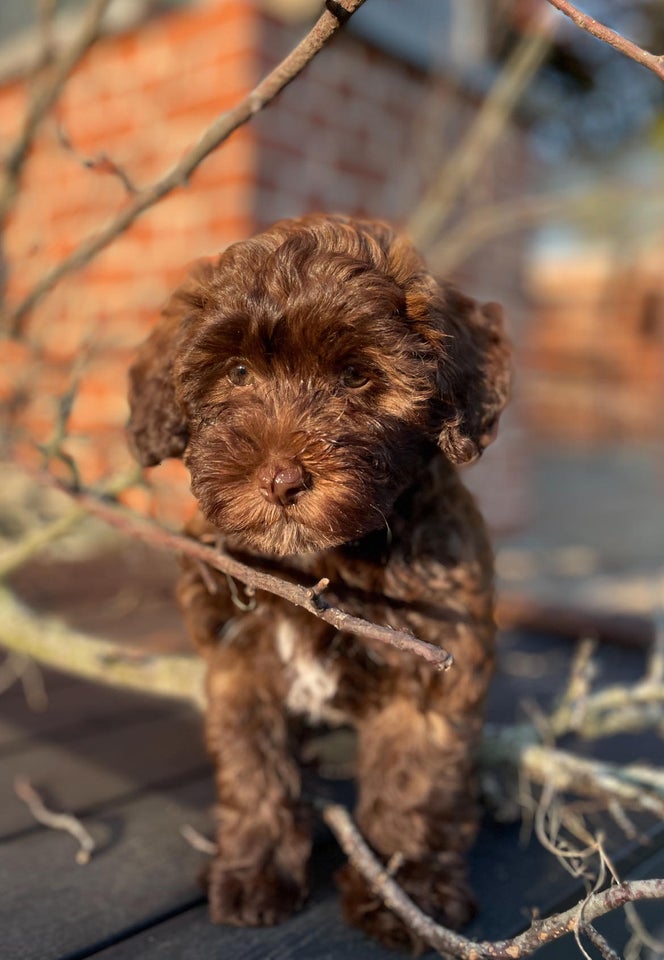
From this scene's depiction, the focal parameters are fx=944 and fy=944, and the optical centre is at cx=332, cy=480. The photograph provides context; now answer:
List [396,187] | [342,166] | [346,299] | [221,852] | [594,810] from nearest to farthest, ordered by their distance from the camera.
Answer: [346,299], [221,852], [594,810], [342,166], [396,187]

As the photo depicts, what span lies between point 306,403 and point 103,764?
1576 mm

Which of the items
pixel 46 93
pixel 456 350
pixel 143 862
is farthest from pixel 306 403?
pixel 46 93

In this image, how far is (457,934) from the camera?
5.78 feet

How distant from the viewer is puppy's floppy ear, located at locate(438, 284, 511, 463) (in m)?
1.93

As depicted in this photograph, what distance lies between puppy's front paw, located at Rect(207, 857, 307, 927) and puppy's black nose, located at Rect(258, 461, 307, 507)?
3.00 feet

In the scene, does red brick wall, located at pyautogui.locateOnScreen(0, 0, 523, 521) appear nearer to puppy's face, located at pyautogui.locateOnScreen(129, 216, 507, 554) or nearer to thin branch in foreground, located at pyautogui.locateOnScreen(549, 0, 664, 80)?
puppy's face, located at pyautogui.locateOnScreen(129, 216, 507, 554)

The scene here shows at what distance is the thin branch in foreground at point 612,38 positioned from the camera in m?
1.34

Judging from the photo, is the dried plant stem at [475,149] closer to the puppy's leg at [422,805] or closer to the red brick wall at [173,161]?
the red brick wall at [173,161]

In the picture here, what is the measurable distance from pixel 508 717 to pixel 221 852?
5.08 feet

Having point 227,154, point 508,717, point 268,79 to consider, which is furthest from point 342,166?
point 268,79

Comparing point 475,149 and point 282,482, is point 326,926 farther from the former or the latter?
point 475,149

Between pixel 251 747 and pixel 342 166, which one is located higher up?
pixel 342 166

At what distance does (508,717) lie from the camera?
3.41 m

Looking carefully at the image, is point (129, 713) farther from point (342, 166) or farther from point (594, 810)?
point (342, 166)
